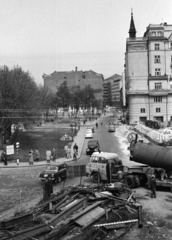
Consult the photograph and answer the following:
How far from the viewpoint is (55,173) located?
904 inches

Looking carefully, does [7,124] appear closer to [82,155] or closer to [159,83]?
[82,155]

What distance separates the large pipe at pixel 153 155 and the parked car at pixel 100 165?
1.57 m

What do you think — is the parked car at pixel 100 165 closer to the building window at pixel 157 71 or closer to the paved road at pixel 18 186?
the paved road at pixel 18 186

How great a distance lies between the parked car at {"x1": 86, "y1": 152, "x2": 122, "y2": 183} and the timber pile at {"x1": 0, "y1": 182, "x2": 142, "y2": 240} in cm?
388

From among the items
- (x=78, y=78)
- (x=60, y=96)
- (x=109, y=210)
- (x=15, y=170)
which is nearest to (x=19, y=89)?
(x=15, y=170)

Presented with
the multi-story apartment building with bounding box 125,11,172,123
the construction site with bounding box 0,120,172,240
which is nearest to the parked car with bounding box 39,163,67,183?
the construction site with bounding box 0,120,172,240

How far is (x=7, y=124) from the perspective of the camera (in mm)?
44156

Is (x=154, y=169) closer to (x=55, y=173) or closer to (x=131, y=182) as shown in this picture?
(x=131, y=182)

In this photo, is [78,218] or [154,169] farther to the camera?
[154,169]

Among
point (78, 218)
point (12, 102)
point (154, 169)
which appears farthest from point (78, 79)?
point (78, 218)

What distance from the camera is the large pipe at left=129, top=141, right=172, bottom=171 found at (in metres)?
20.3

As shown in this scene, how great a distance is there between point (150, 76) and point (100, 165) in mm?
56887

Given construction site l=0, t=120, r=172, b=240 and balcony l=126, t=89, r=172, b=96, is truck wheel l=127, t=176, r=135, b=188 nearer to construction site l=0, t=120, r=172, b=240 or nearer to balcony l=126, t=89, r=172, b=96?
construction site l=0, t=120, r=172, b=240

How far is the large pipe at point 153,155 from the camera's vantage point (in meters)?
20.3
